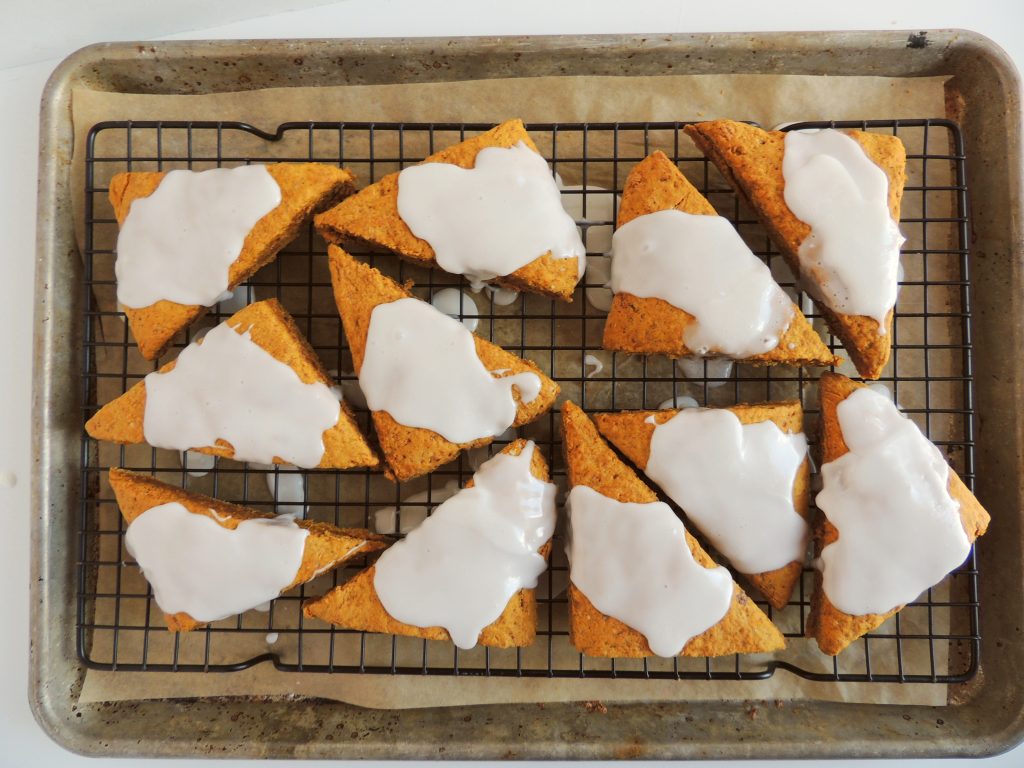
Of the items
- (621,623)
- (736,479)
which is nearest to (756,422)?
(736,479)

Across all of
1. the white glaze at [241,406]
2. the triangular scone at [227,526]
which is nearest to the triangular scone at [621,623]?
the triangular scone at [227,526]

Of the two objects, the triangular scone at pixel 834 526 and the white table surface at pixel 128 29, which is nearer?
the triangular scone at pixel 834 526

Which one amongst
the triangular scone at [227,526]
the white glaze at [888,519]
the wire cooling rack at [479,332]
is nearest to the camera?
the white glaze at [888,519]

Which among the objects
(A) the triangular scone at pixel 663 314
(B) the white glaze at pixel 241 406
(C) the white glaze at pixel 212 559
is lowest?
(C) the white glaze at pixel 212 559

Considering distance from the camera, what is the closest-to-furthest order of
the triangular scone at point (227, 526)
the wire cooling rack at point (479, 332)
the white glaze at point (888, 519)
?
the white glaze at point (888, 519)
the triangular scone at point (227, 526)
the wire cooling rack at point (479, 332)

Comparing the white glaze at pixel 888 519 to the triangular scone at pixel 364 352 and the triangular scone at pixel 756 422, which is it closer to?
the triangular scone at pixel 756 422

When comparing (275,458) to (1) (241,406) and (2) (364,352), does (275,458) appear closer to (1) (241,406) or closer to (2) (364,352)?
(1) (241,406)

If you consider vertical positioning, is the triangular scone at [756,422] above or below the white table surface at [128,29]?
below
